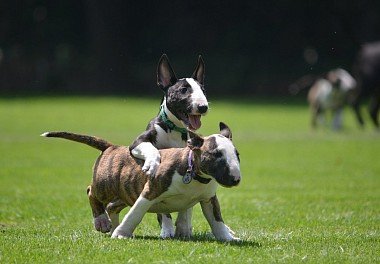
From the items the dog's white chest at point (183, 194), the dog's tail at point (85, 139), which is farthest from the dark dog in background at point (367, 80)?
the dog's white chest at point (183, 194)

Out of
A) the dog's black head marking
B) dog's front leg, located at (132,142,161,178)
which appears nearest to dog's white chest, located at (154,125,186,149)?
the dog's black head marking

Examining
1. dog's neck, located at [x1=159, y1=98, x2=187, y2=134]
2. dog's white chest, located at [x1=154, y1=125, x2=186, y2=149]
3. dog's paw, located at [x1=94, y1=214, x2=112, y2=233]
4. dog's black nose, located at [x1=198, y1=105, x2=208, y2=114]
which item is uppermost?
dog's black nose, located at [x1=198, y1=105, x2=208, y2=114]

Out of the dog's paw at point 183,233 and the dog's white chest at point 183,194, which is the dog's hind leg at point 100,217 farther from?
the dog's white chest at point 183,194

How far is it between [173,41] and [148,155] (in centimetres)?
3785

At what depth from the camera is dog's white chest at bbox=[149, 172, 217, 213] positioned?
857cm

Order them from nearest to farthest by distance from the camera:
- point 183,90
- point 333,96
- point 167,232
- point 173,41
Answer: point 167,232 < point 183,90 < point 333,96 < point 173,41

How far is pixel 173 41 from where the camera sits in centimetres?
4650

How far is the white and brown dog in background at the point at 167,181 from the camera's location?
826 centimetres

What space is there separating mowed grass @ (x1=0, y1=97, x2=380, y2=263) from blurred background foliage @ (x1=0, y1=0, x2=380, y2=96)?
11719 millimetres

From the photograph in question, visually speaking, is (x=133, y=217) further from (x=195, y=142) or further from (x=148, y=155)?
(x=195, y=142)

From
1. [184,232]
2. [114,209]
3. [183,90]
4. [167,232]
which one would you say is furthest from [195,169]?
[114,209]

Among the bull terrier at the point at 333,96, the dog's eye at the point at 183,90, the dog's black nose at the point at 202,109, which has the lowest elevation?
the bull terrier at the point at 333,96

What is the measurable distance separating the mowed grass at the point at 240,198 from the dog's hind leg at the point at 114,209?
0.76 feet

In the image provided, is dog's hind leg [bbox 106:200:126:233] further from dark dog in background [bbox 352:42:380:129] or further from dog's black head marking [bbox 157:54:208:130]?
dark dog in background [bbox 352:42:380:129]
